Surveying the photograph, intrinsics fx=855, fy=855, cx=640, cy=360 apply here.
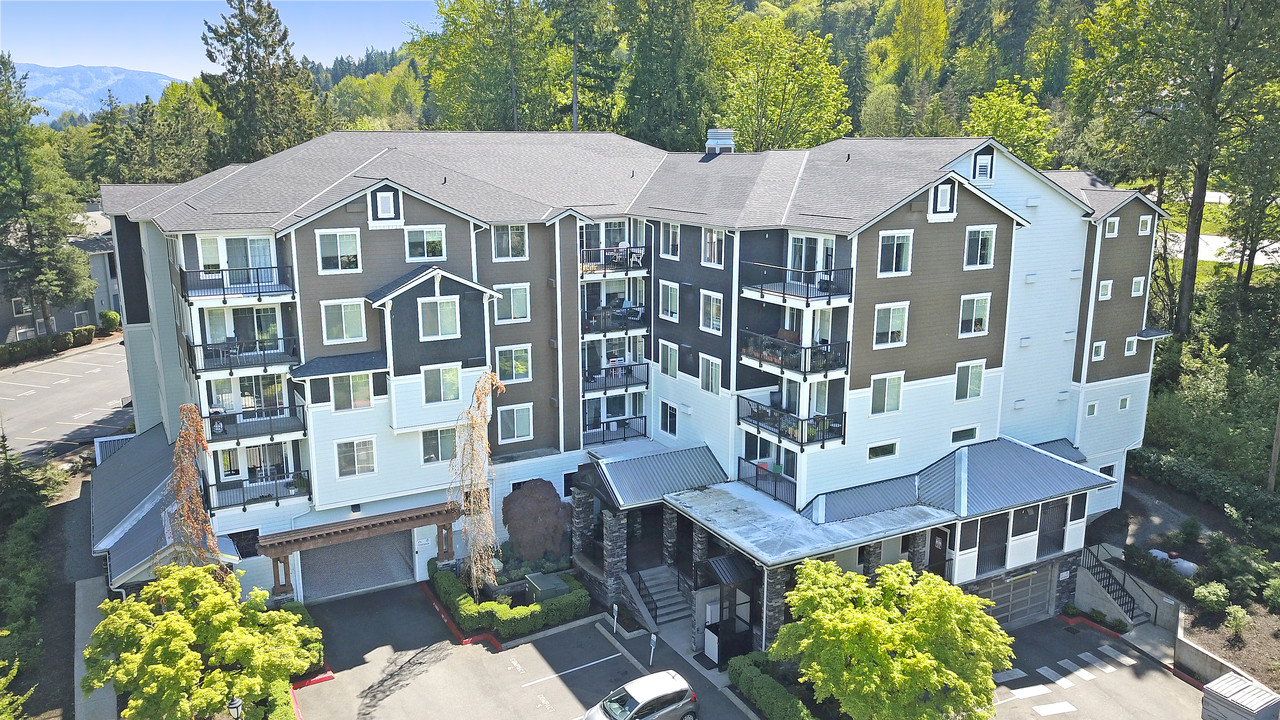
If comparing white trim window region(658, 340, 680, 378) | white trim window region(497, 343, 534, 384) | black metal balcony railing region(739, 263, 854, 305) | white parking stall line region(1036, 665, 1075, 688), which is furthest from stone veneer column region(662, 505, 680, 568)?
white parking stall line region(1036, 665, 1075, 688)

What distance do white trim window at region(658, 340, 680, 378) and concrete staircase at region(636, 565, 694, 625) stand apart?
8820 mm

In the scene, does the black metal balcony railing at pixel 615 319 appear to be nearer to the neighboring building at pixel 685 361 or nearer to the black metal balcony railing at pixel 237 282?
the neighboring building at pixel 685 361

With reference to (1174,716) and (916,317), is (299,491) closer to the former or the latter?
(916,317)

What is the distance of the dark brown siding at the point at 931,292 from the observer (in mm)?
31297

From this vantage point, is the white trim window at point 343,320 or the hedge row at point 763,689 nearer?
the hedge row at point 763,689

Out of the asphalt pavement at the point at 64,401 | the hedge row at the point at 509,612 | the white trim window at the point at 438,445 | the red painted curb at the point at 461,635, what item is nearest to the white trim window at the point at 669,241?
the white trim window at the point at 438,445

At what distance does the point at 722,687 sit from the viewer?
1125 inches

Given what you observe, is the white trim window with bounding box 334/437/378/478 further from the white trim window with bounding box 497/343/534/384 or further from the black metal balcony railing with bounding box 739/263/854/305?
the black metal balcony railing with bounding box 739/263/854/305

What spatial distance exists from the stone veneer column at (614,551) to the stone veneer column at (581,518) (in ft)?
8.11

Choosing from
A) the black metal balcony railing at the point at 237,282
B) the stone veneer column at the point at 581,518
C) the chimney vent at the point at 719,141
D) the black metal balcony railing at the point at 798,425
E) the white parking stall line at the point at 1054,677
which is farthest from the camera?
the chimney vent at the point at 719,141

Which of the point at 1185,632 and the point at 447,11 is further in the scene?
the point at 447,11

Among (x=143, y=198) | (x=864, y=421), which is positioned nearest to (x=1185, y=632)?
(x=864, y=421)

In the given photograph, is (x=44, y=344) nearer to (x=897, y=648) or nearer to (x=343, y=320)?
(x=343, y=320)

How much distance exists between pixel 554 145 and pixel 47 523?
99.0ft
